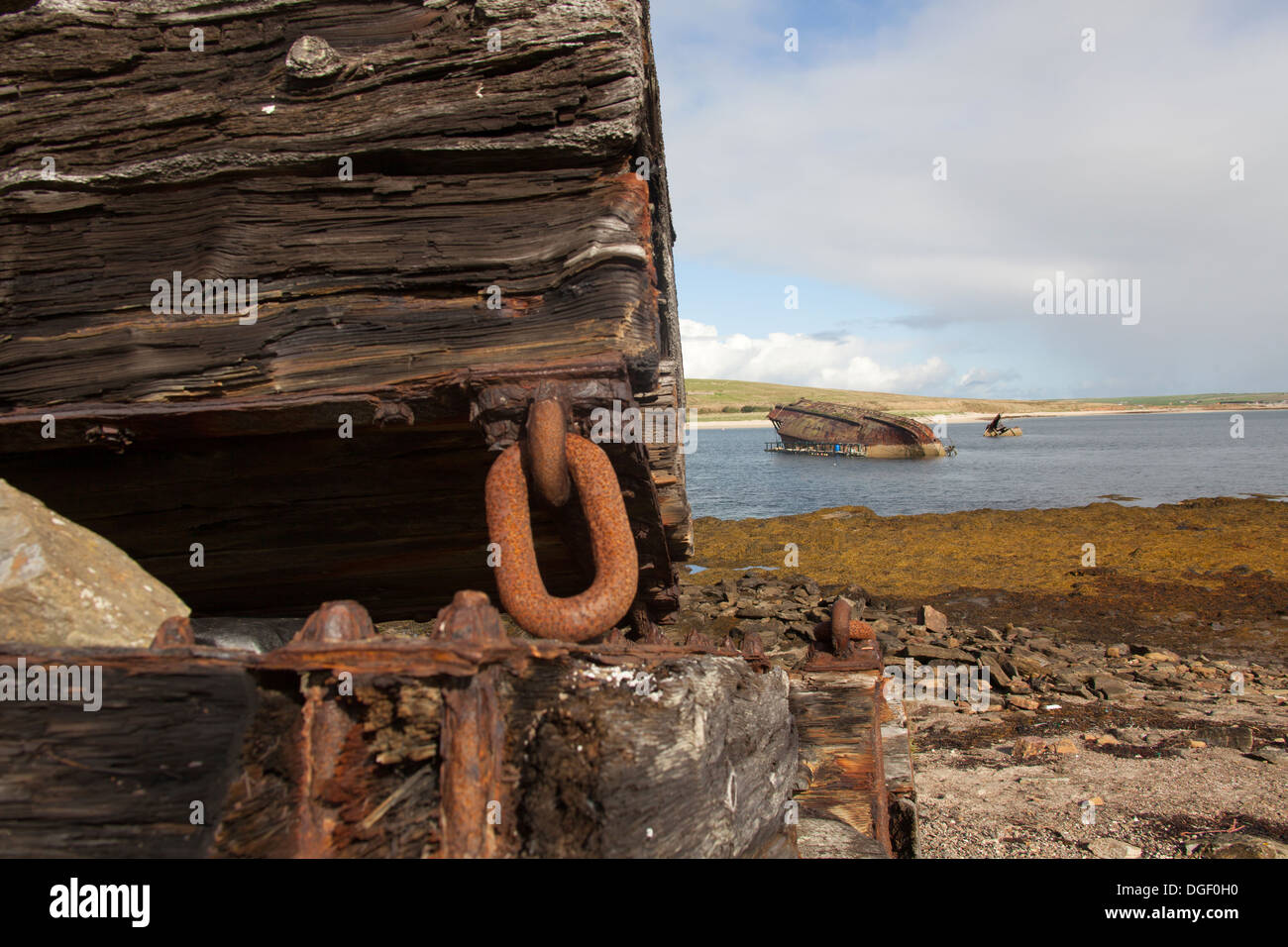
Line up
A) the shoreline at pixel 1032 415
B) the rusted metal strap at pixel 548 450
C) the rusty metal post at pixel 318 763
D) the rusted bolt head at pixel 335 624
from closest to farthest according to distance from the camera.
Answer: the rusty metal post at pixel 318 763 < the rusted bolt head at pixel 335 624 < the rusted metal strap at pixel 548 450 < the shoreline at pixel 1032 415

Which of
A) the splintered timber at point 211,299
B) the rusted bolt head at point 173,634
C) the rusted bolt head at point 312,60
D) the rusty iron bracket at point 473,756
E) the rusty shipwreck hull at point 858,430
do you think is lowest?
the rusty iron bracket at point 473,756

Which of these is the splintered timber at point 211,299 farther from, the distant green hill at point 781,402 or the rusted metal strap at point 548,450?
the distant green hill at point 781,402

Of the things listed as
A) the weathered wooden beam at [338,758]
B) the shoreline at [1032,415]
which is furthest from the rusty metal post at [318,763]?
the shoreline at [1032,415]

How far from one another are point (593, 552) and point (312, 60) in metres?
1.85

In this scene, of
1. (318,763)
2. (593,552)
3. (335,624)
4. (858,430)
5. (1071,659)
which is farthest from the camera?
(858,430)

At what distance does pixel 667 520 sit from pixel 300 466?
58.1 inches

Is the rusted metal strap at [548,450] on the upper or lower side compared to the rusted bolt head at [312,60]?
lower

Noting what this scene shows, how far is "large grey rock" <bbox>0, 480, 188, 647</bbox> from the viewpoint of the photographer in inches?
80.2

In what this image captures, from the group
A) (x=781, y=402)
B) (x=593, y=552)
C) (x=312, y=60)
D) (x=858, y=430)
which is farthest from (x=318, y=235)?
(x=781, y=402)

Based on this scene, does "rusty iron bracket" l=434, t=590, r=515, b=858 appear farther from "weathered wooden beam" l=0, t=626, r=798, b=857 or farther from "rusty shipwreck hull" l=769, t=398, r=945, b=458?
"rusty shipwreck hull" l=769, t=398, r=945, b=458

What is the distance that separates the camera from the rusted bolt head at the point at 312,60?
254 cm

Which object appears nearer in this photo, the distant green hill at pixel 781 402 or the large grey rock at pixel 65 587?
the large grey rock at pixel 65 587

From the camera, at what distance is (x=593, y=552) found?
201 centimetres

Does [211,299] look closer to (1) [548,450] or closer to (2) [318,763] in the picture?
Answer: (1) [548,450]
